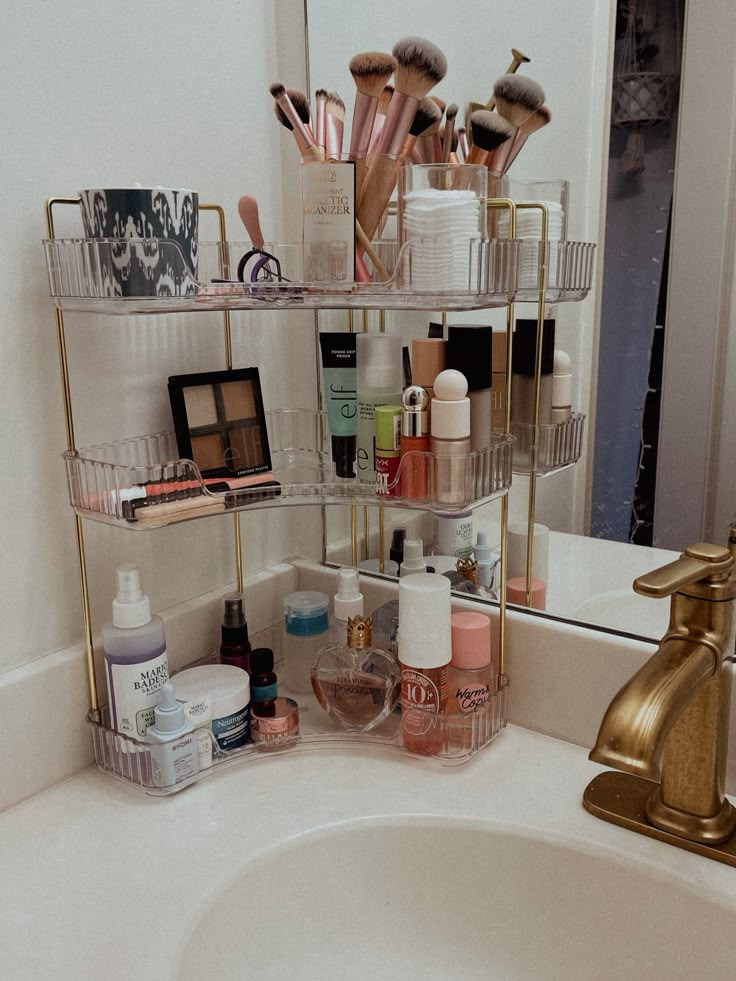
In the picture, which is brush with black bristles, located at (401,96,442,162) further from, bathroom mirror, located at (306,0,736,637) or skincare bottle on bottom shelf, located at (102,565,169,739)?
skincare bottle on bottom shelf, located at (102,565,169,739)

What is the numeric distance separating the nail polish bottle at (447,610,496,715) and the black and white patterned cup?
413mm

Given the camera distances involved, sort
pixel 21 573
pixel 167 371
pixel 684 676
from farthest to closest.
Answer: pixel 167 371
pixel 21 573
pixel 684 676

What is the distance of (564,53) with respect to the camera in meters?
0.85

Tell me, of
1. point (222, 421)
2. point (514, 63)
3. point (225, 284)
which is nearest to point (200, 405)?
point (222, 421)

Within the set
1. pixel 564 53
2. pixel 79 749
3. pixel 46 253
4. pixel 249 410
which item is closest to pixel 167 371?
pixel 249 410

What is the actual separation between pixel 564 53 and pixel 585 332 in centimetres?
26

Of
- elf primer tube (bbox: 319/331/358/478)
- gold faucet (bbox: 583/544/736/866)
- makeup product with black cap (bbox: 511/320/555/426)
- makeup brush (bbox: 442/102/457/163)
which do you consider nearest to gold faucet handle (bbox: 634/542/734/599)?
gold faucet (bbox: 583/544/736/866)

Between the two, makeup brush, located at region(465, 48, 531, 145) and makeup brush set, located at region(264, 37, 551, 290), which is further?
makeup brush, located at region(465, 48, 531, 145)

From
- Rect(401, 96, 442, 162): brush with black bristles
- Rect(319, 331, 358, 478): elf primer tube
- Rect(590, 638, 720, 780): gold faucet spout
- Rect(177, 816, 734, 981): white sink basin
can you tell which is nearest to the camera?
Rect(590, 638, 720, 780): gold faucet spout

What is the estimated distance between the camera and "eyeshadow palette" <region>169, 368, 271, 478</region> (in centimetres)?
88

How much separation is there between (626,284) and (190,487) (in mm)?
444

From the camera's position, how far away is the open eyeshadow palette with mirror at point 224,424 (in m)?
0.88

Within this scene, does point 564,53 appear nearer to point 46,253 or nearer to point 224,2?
point 224,2

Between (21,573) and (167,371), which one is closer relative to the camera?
(21,573)
